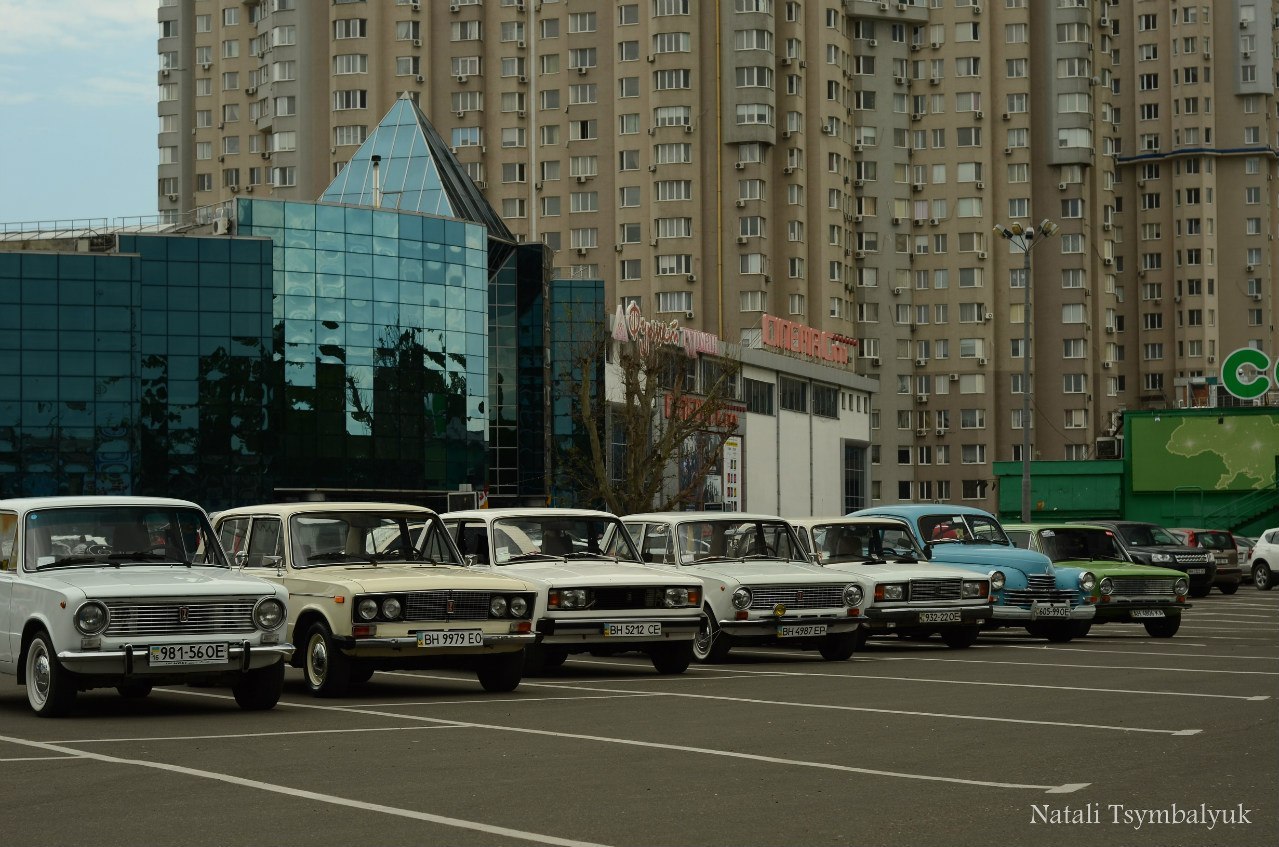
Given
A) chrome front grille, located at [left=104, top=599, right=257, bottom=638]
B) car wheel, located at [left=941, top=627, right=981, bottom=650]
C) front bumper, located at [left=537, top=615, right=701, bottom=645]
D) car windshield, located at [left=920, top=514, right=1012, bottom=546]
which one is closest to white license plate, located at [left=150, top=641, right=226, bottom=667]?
chrome front grille, located at [left=104, top=599, right=257, bottom=638]

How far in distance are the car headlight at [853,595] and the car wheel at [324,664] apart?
6.55 m

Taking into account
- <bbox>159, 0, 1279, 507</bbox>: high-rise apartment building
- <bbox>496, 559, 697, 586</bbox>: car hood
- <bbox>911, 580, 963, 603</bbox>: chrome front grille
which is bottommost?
<bbox>911, 580, 963, 603</bbox>: chrome front grille

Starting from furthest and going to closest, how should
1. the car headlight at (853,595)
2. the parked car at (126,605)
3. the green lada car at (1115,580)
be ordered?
the green lada car at (1115,580) < the car headlight at (853,595) < the parked car at (126,605)

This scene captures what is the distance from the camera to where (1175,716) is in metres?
13.1

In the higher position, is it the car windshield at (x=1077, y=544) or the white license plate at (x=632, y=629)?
the car windshield at (x=1077, y=544)

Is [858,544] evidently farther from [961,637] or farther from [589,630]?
[589,630]

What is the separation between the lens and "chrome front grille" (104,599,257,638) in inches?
513

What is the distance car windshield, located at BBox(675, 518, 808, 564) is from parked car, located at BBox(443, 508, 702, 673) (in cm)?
136

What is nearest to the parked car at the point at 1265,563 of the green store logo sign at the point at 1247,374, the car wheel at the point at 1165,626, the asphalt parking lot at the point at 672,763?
the green store logo sign at the point at 1247,374

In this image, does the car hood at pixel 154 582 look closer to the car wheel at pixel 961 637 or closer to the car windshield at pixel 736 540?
the car windshield at pixel 736 540

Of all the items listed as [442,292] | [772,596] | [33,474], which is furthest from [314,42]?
[772,596]

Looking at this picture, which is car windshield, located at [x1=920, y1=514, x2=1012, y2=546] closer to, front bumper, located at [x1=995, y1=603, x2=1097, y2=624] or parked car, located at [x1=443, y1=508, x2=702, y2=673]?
front bumper, located at [x1=995, y1=603, x2=1097, y2=624]

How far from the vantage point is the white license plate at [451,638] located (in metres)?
14.8

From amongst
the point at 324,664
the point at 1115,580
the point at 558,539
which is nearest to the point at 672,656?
the point at 558,539
